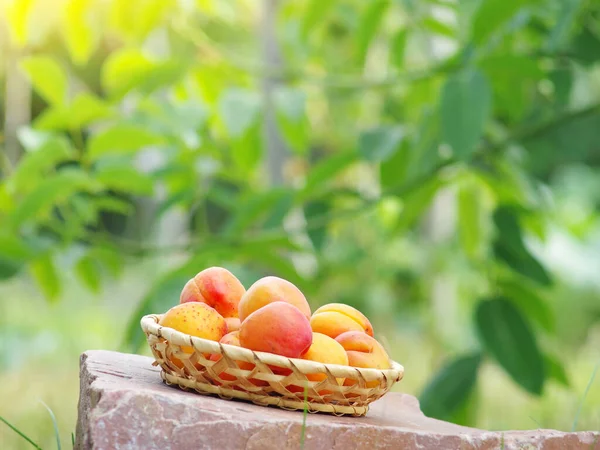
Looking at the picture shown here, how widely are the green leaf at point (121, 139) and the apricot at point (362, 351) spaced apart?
25.3 inches

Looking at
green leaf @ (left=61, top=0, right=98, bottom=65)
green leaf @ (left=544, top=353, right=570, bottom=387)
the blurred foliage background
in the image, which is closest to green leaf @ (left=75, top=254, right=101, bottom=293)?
the blurred foliage background

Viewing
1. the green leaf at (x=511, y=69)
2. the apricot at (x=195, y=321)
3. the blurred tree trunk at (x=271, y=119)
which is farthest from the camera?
the blurred tree trunk at (x=271, y=119)

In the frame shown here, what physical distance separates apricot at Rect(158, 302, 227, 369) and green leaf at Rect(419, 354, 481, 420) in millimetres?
721

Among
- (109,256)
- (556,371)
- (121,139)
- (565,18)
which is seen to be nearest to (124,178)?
(121,139)

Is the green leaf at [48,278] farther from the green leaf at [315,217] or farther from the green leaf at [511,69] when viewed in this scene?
the green leaf at [511,69]

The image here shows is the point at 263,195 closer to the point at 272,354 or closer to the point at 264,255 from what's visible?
the point at 264,255

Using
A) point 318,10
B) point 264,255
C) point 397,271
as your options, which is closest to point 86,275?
point 264,255

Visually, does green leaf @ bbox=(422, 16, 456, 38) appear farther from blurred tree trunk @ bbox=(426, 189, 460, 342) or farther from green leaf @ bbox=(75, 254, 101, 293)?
blurred tree trunk @ bbox=(426, 189, 460, 342)

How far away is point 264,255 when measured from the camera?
1522 millimetres

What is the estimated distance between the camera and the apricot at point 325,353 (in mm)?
929

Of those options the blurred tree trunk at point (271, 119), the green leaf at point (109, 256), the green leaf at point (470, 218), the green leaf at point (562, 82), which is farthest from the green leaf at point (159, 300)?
the blurred tree trunk at point (271, 119)

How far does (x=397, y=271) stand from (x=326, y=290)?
66 cm

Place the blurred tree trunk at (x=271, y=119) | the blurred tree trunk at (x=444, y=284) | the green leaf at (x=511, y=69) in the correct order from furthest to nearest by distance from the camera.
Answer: the blurred tree trunk at (x=444, y=284) → the blurred tree trunk at (x=271, y=119) → the green leaf at (x=511, y=69)

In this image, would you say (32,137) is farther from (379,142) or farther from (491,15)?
(491,15)
